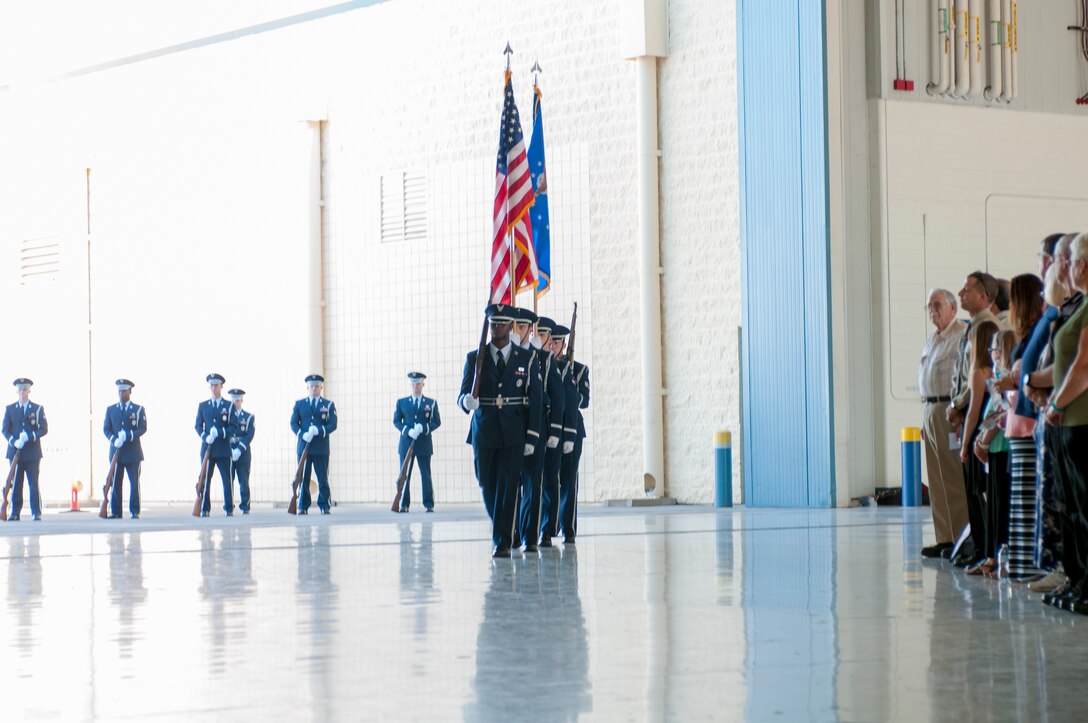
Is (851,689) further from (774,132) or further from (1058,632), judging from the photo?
(774,132)

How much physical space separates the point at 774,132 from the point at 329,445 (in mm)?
7374

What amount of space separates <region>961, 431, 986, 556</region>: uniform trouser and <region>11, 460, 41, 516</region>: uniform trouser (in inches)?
570

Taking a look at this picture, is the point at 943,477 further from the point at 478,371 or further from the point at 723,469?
the point at 723,469

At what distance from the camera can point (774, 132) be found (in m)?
16.6

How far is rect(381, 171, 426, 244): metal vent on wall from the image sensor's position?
66.8 feet

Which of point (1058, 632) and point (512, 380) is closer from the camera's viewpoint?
point (1058, 632)

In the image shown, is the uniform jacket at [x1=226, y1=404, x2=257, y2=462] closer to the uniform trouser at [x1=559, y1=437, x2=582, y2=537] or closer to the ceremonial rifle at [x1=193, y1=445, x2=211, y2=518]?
the ceremonial rifle at [x1=193, y1=445, x2=211, y2=518]

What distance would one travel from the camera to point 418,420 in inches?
746

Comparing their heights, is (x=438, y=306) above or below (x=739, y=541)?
above

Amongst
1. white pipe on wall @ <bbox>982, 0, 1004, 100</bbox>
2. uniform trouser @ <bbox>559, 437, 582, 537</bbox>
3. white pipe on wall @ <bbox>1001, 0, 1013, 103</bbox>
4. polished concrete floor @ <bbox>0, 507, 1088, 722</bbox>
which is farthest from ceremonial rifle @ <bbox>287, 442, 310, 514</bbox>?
white pipe on wall @ <bbox>1001, 0, 1013, 103</bbox>

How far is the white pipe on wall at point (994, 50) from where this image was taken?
16.8m

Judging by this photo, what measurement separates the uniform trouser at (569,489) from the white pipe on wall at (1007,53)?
836cm

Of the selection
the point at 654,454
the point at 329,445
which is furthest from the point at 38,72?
the point at 654,454

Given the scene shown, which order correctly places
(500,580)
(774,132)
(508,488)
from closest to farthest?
1. (500,580)
2. (508,488)
3. (774,132)
